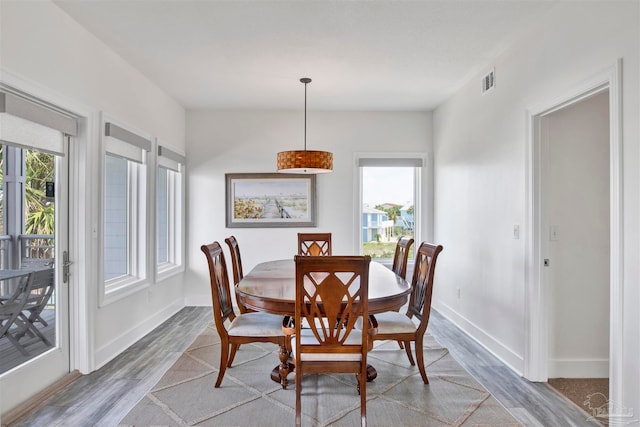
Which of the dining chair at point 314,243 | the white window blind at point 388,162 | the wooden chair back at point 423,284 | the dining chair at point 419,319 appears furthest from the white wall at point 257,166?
the dining chair at point 419,319

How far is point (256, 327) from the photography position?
8.14ft

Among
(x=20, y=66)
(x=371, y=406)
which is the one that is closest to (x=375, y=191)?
(x=371, y=406)

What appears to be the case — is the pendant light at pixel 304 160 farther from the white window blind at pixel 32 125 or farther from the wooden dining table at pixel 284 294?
the white window blind at pixel 32 125

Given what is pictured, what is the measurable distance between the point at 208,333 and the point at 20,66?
2.68 metres

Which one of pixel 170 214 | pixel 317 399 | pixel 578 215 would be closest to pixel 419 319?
pixel 317 399

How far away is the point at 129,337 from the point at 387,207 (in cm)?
339

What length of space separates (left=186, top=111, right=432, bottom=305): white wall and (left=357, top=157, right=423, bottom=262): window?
0.24 meters

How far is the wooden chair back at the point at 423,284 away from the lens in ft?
8.31

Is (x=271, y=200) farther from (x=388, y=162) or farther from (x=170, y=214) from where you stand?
(x=388, y=162)

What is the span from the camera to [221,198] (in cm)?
482

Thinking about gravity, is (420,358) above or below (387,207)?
below

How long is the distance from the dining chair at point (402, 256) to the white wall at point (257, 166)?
155cm

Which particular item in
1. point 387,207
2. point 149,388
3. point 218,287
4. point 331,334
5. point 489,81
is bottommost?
point 149,388

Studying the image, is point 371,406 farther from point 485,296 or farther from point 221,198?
point 221,198
